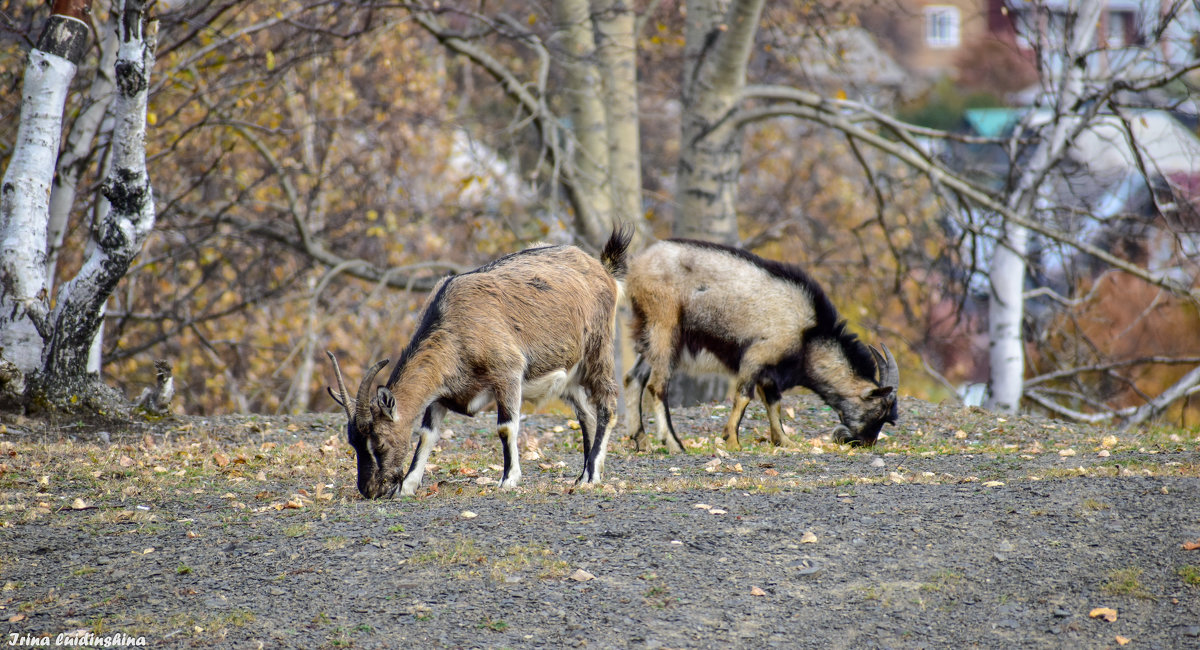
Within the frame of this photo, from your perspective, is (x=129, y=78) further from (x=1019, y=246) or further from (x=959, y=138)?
(x=1019, y=246)

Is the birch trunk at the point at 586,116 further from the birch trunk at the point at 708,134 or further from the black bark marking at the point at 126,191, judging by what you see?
the black bark marking at the point at 126,191

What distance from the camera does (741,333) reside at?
9.96 m

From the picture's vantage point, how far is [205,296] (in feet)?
59.7

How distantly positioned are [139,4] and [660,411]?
5153 mm

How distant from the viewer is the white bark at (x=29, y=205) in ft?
29.7

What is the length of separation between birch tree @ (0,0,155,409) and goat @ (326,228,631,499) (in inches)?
117

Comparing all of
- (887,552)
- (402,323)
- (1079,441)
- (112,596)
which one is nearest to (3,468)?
(112,596)

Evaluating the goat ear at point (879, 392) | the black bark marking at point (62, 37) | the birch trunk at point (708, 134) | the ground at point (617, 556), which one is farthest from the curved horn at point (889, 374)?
the black bark marking at point (62, 37)

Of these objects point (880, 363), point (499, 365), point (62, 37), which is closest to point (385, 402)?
point (499, 365)

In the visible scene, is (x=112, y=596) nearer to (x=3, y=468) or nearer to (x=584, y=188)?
(x=3, y=468)

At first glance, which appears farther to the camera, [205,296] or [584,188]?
[205,296]

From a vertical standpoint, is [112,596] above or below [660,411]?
below

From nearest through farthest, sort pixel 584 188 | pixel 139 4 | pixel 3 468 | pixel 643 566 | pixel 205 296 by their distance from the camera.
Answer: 1. pixel 643 566
2. pixel 3 468
3. pixel 139 4
4. pixel 584 188
5. pixel 205 296

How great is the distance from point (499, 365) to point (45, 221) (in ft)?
14.6
